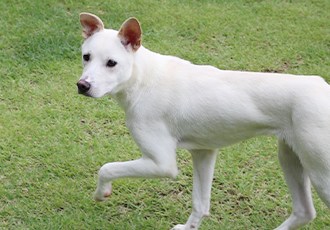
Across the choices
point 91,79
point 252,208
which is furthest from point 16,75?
point 252,208

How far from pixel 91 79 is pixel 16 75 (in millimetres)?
3367

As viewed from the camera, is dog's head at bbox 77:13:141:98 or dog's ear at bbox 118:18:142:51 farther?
dog's ear at bbox 118:18:142:51

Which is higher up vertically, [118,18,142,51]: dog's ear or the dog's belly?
[118,18,142,51]: dog's ear

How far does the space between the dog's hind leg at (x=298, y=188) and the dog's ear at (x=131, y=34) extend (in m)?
1.52

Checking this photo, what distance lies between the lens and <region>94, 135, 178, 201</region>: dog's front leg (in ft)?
11.0

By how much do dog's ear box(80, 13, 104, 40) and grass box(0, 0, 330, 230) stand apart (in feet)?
5.73

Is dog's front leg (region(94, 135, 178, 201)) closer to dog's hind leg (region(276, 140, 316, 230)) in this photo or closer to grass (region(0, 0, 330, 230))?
grass (region(0, 0, 330, 230))

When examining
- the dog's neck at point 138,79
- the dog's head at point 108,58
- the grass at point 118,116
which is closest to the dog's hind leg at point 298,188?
the grass at point 118,116

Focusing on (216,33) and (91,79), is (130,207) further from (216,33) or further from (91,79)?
(216,33)

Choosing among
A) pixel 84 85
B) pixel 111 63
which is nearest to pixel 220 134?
pixel 111 63

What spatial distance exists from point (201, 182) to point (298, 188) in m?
0.86

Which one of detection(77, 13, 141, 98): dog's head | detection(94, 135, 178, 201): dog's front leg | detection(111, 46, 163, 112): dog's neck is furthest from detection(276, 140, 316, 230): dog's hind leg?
detection(77, 13, 141, 98): dog's head

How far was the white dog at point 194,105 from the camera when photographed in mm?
3031

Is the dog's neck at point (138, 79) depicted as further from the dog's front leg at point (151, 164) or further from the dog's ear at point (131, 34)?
the dog's front leg at point (151, 164)
